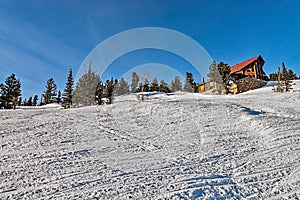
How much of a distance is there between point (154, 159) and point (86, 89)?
108ft

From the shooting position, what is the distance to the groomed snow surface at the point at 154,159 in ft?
11.3

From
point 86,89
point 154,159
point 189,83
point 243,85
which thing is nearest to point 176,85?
point 189,83

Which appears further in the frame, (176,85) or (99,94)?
(176,85)

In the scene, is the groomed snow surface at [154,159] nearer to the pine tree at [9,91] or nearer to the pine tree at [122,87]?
the pine tree at [9,91]

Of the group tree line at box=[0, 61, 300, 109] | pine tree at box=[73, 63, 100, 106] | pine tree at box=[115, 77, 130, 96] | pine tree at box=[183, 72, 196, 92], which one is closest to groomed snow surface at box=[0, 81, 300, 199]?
tree line at box=[0, 61, 300, 109]

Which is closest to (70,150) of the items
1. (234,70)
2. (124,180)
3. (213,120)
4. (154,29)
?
(124,180)

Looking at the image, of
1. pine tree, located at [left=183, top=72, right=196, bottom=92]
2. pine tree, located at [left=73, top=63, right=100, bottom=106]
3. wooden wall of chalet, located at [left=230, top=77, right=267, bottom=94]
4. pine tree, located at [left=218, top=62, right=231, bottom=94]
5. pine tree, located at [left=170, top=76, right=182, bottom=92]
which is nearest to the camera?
pine tree, located at [left=218, top=62, right=231, bottom=94]

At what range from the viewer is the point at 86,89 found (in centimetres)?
3534

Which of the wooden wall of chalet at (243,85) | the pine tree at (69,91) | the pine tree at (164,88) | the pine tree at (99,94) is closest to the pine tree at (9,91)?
the pine tree at (69,91)

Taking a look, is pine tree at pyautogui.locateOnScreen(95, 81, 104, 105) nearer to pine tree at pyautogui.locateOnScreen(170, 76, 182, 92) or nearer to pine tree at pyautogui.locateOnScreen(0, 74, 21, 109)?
pine tree at pyautogui.locateOnScreen(0, 74, 21, 109)

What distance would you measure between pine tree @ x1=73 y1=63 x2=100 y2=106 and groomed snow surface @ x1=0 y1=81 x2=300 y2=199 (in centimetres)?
2741

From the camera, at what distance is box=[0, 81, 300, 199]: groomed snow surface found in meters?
3.45

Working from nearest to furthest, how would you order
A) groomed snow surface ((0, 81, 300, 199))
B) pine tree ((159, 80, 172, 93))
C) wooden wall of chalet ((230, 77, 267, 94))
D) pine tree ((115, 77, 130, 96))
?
groomed snow surface ((0, 81, 300, 199))
wooden wall of chalet ((230, 77, 267, 94))
pine tree ((159, 80, 172, 93))
pine tree ((115, 77, 130, 96))

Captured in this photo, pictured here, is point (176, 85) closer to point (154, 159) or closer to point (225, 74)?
point (225, 74)
